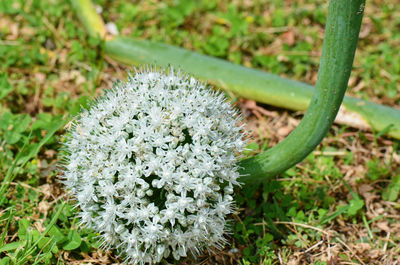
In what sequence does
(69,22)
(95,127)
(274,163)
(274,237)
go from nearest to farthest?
(95,127) → (274,163) → (274,237) → (69,22)

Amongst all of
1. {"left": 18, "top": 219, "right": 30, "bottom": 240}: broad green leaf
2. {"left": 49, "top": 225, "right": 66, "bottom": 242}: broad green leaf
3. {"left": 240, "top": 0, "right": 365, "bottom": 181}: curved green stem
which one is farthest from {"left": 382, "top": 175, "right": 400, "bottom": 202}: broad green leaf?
{"left": 18, "top": 219, "right": 30, "bottom": 240}: broad green leaf

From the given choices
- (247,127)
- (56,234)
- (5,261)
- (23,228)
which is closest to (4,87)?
(23,228)

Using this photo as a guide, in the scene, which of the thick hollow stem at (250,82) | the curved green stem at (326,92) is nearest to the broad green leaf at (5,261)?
the curved green stem at (326,92)

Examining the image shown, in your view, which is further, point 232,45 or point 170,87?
point 232,45

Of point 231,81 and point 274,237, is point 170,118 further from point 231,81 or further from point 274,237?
point 231,81

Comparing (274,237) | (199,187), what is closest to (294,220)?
(274,237)
